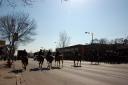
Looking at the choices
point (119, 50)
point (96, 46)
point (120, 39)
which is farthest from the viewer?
point (120, 39)

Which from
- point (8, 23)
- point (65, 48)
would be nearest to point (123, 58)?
point (8, 23)

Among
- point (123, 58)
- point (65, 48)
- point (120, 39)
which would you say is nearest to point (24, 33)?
point (123, 58)

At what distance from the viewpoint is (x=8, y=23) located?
62.8 m

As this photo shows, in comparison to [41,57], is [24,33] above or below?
above

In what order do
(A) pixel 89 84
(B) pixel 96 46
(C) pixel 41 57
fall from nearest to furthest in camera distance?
1. (A) pixel 89 84
2. (C) pixel 41 57
3. (B) pixel 96 46

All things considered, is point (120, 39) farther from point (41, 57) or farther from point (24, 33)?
point (41, 57)

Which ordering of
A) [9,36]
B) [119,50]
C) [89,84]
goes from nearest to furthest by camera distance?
1. [89,84]
2. [9,36]
3. [119,50]

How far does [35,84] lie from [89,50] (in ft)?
327

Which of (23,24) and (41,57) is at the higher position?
(23,24)

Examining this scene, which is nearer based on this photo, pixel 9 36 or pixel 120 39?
pixel 9 36

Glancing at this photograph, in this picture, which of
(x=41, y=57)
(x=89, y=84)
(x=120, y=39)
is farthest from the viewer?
(x=120, y=39)

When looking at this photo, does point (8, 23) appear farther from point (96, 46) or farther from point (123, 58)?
point (96, 46)

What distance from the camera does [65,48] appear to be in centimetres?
14475

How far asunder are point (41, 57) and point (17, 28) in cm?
3022
